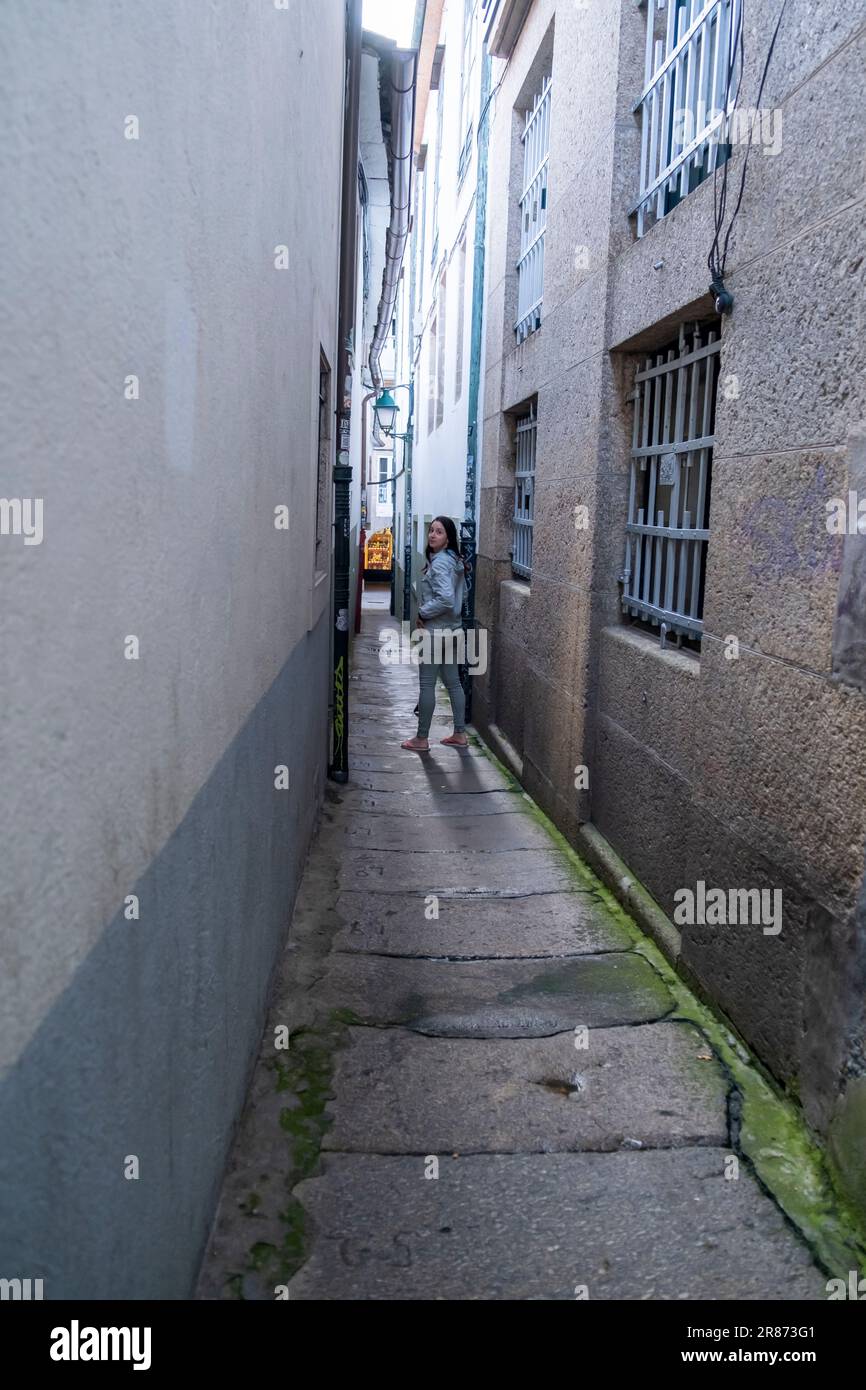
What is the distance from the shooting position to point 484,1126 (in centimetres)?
329

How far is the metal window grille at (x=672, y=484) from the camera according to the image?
463 cm

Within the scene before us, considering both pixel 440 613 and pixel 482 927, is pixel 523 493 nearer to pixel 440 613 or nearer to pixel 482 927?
pixel 440 613

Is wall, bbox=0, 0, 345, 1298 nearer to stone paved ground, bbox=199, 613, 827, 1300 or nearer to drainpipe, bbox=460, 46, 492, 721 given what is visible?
stone paved ground, bbox=199, 613, 827, 1300

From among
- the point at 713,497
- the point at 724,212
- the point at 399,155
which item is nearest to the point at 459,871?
the point at 713,497

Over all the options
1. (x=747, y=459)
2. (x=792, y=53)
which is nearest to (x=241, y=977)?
(x=747, y=459)

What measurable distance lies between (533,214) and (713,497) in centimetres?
556

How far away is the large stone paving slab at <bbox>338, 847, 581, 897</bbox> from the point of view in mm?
5609

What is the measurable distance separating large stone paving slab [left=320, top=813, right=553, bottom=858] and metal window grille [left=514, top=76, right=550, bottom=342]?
11.9 ft

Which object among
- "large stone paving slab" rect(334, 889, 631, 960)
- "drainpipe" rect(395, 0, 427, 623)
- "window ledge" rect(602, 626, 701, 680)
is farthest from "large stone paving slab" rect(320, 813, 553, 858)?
"drainpipe" rect(395, 0, 427, 623)

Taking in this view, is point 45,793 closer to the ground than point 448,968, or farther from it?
farther from it

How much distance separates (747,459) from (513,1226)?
2.44 metres

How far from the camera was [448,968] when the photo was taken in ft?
14.8

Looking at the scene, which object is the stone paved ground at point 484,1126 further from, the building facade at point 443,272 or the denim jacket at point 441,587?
the building facade at point 443,272
